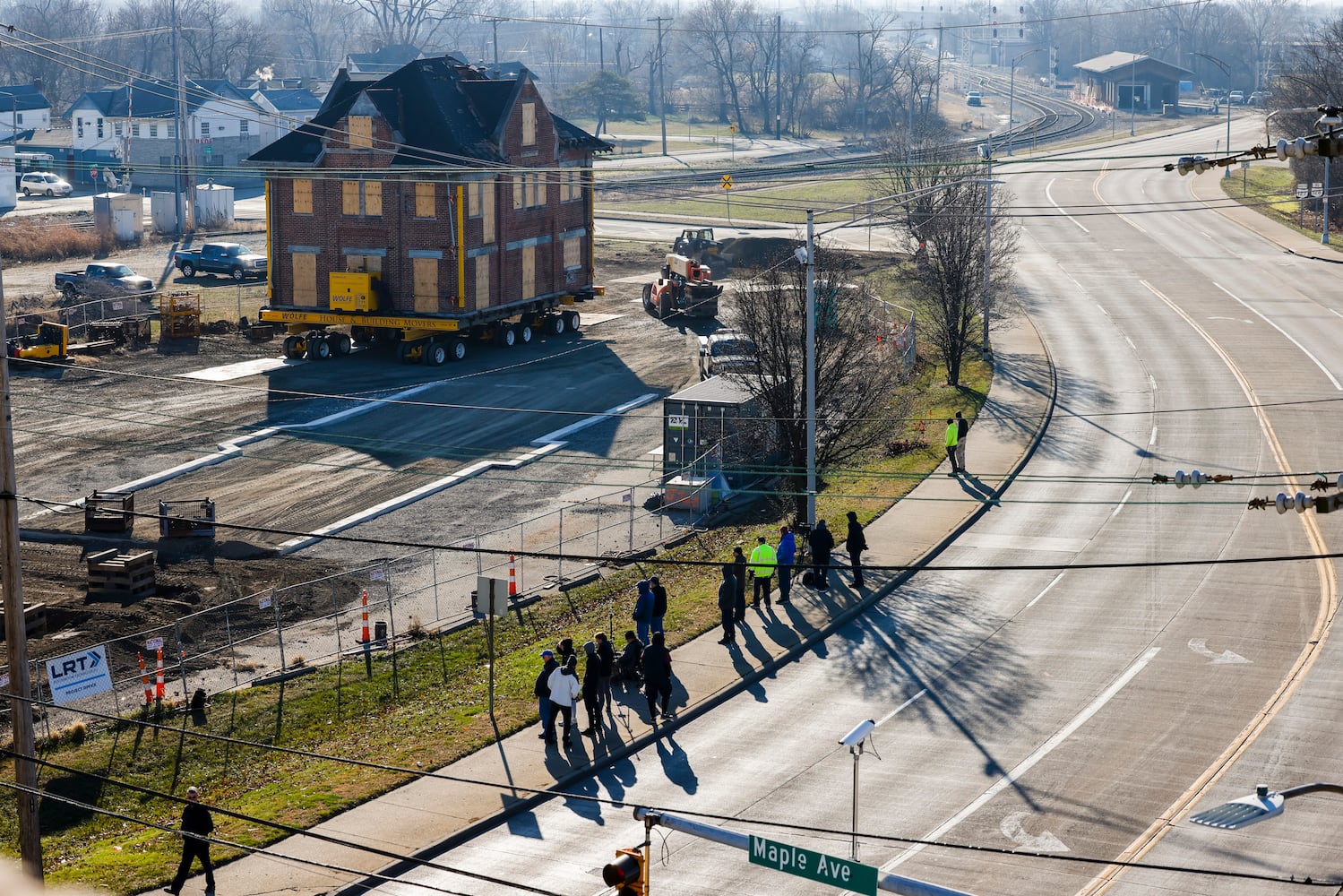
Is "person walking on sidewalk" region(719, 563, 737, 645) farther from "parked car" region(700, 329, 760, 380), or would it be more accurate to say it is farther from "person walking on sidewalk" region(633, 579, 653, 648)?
"parked car" region(700, 329, 760, 380)

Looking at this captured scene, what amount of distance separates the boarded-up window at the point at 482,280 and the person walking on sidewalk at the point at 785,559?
25.8 metres

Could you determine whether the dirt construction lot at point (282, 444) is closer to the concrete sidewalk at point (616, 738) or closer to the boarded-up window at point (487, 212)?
the boarded-up window at point (487, 212)

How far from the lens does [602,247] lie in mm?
81188

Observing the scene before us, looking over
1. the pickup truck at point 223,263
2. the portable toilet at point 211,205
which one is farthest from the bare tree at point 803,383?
the portable toilet at point 211,205

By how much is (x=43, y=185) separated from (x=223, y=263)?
4480 centimetres

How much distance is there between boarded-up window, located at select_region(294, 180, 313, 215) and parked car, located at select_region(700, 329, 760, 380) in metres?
14.7

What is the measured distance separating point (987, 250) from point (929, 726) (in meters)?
27.8

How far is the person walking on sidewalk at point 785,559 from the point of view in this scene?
2812 centimetres

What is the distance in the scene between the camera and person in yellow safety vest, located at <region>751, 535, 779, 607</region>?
2761cm

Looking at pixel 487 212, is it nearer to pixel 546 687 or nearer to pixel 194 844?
pixel 546 687

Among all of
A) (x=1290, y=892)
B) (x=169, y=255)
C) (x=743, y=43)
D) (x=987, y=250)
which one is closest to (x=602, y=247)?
(x=169, y=255)

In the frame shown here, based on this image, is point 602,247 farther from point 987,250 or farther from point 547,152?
point 987,250

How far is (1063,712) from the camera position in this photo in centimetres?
2319

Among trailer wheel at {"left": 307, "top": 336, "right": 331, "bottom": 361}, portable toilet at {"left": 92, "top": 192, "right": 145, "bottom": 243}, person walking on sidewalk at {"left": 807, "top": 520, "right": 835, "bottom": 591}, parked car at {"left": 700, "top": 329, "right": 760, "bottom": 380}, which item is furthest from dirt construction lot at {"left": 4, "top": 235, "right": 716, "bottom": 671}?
portable toilet at {"left": 92, "top": 192, "right": 145, "bottom": 243}
